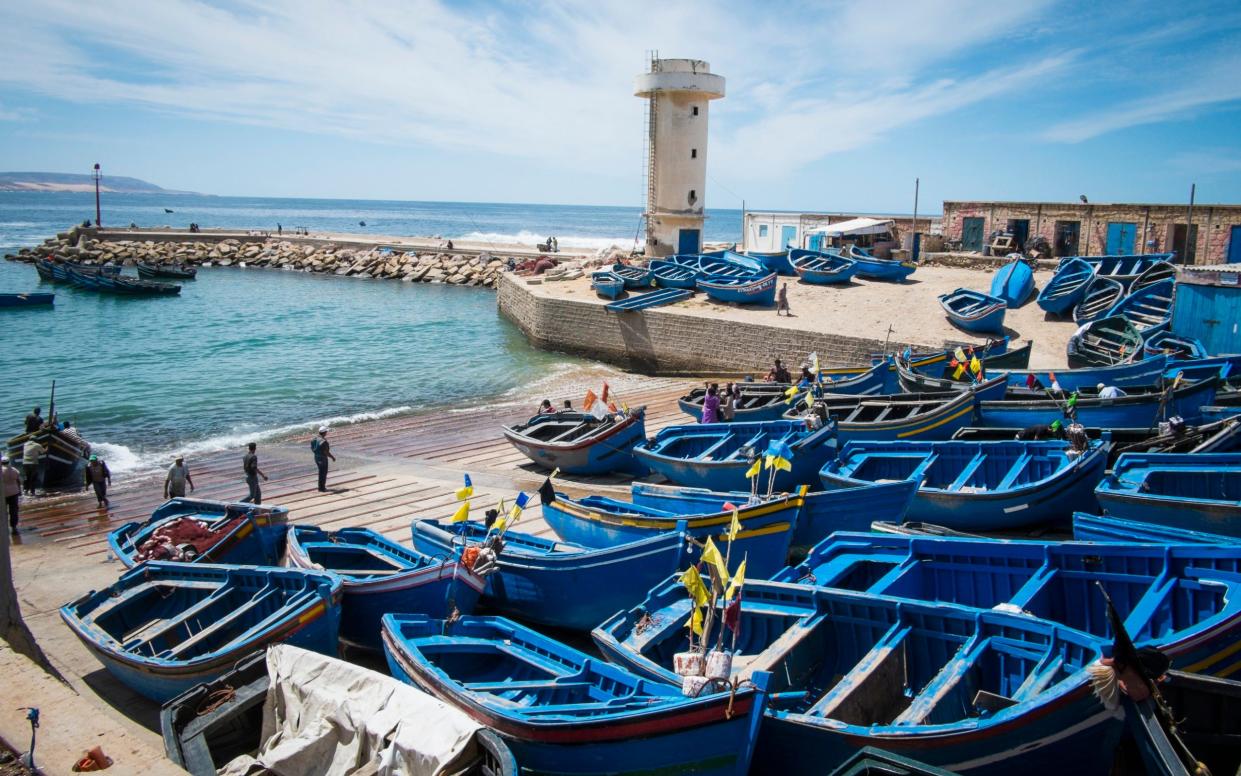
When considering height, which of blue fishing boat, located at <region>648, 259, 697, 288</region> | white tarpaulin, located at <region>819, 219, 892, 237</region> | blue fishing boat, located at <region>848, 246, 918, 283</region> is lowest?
blue fishing boat, located at <region>648, 259, 697, 288</region>

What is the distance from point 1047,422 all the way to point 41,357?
3952cm

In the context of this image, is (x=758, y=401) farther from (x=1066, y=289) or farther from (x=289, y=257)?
(x=289, y=257)

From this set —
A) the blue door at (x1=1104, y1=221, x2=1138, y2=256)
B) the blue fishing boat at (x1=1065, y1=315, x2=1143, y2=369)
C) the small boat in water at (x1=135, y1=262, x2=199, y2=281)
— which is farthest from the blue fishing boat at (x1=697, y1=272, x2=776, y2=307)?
the small boat in water at (x1=135, y1=262, x2=199, y2=281)

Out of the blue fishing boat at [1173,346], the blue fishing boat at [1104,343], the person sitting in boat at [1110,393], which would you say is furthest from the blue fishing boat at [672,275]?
the person sitting in boat at [1110,393]

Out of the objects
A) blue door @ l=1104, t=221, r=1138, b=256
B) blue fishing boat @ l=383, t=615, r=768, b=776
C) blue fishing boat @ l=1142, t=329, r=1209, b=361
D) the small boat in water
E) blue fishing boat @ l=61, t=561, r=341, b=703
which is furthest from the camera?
the small boat in water

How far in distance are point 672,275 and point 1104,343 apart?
17691 millimetres

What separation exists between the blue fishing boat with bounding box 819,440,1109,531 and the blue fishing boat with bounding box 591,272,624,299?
22011 millimetres

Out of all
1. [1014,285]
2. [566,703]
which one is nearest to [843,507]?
[566,703]

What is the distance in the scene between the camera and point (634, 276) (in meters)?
36.6

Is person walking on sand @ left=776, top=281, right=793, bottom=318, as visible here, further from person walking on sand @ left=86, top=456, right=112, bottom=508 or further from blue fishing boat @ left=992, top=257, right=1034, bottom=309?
person walking on sand @ left=86, top=456, right=112, bottom=508

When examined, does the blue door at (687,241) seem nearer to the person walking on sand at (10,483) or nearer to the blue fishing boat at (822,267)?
the blue fishing boat at (822,267)

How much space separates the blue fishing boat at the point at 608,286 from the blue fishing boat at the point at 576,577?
24431 millimetres

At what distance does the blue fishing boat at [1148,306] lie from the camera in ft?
78.7

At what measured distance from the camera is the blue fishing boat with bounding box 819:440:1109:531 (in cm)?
1183
